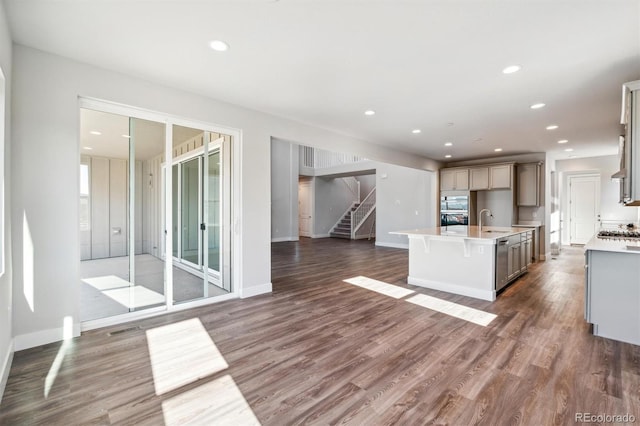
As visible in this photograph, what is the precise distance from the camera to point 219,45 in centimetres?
260

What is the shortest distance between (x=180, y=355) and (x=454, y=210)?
7394 millimetres

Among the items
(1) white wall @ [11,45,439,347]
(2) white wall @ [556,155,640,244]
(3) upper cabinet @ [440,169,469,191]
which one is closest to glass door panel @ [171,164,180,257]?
(1) white wall @ [11,45,439,347]

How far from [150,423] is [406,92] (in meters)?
3.91

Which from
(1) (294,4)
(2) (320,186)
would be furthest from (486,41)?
(2) (320,186)

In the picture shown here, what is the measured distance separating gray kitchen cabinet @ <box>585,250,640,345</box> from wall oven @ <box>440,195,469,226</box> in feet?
16.1

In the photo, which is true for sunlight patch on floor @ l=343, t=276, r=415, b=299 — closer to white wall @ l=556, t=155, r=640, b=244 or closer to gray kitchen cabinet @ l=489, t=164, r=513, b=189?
gray kitchen cabinet @ l=489, t=164, r=513, b=189

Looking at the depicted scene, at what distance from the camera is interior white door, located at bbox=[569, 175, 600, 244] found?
8805 mm

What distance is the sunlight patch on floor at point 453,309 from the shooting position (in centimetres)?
336

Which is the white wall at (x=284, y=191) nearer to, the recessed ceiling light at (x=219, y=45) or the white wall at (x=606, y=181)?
the recessed ceiling light at (x=219, y=45)

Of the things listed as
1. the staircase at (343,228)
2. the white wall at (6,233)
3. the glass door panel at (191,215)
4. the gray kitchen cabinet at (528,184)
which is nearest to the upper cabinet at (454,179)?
the gray kitchen cabinet at (528,184)

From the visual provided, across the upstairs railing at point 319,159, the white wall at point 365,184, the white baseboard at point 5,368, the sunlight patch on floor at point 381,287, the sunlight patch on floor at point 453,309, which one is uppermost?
the upstairs railing at point 319,159

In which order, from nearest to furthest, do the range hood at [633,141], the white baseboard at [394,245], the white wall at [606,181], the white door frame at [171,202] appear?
the range hood at [633,141]
the white door frame at [171,202]
the white wall at [606,181]
the white baseboard at [394,245]

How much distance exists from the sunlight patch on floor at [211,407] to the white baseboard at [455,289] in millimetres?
3456

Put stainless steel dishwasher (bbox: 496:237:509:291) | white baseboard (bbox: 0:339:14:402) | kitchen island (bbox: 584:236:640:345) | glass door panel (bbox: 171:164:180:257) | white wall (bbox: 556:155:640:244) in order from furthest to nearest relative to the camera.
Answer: white wall (bbox: 556:155:640:244) → stainless steel dishwasher (bbox: 496:237:509:291) → glass door panel (bbox: 171:164:180:257) → kitchen island (bbox: 584:236:640:345) → white baseboard (bbox: 0:339:14:402)
